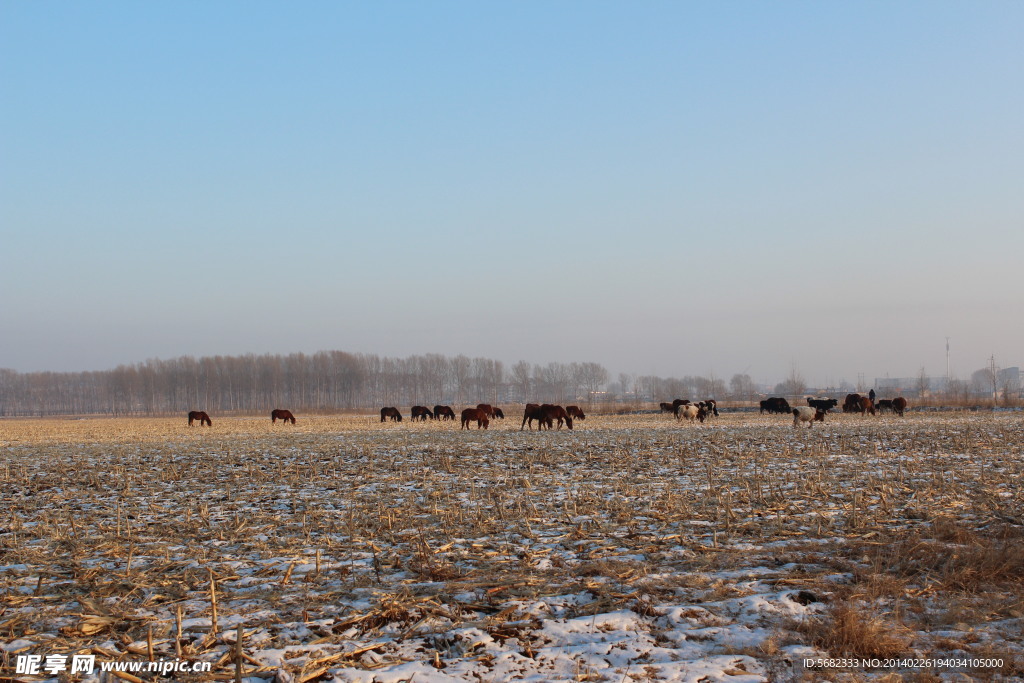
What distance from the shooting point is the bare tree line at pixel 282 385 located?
14138 cm

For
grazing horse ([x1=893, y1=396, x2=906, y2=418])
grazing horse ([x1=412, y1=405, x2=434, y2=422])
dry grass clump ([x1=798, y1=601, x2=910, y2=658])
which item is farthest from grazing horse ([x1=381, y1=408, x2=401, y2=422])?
dry grass clump ([x1=798, y1=601, x2=910, y2=658])

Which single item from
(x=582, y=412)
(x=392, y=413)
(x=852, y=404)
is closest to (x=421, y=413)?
(x=392, y=413)

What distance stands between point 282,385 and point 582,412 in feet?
376

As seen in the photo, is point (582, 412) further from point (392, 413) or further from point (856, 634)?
point (856, 634)

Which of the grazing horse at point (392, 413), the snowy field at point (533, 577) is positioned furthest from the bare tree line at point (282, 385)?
the snowy field at point (533, 577)

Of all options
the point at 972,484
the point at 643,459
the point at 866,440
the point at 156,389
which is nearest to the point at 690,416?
the point at 866,440

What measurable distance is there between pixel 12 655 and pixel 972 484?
43.9 ft

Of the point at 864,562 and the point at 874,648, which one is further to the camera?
the point at 864,562

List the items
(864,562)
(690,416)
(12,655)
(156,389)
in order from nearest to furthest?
(12,655), (864,562), (690,416), (156,389)

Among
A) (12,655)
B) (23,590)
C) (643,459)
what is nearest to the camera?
(12,655)

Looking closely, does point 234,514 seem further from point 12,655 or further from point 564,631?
point 564,631

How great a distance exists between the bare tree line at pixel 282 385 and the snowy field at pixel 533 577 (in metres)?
128

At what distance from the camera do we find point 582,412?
41.3 m

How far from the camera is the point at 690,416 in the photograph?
38125 mm
